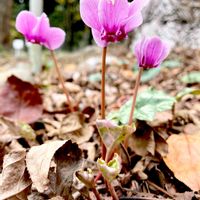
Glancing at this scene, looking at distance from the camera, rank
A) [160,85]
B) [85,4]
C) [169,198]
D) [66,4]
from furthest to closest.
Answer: [66,4] → [160,85] → [169,198] → [85,4]

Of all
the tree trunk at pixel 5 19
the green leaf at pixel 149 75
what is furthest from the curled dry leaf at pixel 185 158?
the tree trunk at pixel 5 19

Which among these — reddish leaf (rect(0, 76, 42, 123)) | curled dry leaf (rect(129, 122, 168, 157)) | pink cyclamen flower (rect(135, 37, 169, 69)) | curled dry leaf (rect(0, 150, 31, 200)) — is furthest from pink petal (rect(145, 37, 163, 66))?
reddish leaf (rect(0, 76, 42, 123))

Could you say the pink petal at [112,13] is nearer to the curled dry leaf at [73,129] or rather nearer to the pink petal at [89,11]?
the pink petal at [89,11]

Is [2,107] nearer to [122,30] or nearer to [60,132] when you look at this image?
[60,132]

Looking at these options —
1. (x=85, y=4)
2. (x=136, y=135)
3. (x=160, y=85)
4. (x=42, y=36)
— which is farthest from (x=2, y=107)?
(x=160, y=85)

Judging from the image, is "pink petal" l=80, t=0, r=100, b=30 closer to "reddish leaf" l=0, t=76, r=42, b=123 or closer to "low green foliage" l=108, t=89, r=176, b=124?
"low green foliage" l=108, t=89, r=176, b=124
